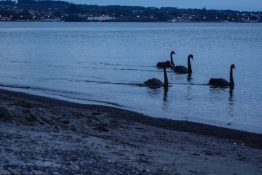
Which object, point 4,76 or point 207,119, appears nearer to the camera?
point 207,119

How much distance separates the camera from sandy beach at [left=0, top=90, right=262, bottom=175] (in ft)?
31.6

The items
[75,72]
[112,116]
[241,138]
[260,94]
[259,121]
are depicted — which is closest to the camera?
[241,138]

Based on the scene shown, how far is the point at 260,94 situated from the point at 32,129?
698 inches

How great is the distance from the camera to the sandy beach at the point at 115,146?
9.62 m

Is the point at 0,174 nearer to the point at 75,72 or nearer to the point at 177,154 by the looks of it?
the point at 177,154

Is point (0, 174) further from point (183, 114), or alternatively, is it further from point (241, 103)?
point (241, 103)

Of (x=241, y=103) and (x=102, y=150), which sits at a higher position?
(x=102, y=150)

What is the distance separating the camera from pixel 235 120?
65.9 ft

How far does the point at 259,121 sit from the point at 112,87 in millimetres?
11544

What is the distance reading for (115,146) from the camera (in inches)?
473

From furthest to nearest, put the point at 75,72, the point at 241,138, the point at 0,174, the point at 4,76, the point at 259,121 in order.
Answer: the point at 75,72 < the point at 4,76 < the point at 259,121 < the point at 241,138 < the point at 0,174

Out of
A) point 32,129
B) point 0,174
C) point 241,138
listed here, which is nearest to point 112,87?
point 241,138

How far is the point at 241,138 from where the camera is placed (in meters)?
15.7

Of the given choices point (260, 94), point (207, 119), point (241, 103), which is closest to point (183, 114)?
point (207, 119)
